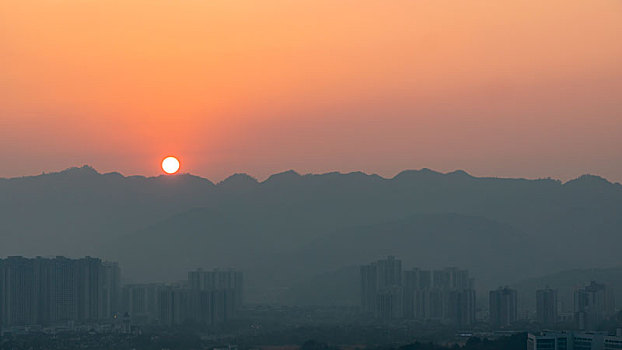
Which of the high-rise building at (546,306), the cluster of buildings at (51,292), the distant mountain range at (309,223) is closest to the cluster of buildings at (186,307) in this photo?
the cluster of buildings at (51,292)

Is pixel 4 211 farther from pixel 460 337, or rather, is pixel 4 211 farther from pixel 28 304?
pixel 460 337

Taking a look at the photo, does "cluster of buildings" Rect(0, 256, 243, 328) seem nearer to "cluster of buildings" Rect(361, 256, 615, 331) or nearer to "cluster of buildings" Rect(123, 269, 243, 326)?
"cluster of buildings" Rect(123, 269, 243, 326)

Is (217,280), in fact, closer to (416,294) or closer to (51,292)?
(416,294)

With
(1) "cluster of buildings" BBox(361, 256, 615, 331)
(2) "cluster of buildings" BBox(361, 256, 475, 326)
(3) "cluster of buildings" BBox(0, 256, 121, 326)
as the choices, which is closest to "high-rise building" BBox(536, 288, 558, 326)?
(1) "cluster of buildings" BBox(361, 256, 615, 331)

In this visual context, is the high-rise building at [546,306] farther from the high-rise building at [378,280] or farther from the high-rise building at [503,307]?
the high-rise building at [378,280]

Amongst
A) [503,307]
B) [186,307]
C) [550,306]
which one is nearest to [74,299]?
[186,307]

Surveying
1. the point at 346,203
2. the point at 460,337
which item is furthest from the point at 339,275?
the point at 460,337

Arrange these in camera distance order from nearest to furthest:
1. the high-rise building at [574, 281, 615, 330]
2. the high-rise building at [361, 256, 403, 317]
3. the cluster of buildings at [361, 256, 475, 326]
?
the high-rise building at [574, 281, 615, 330]
the cluster of buildings at [361, 256, 475, 326]
the high-rise building at [361, 256, 403, 317]
